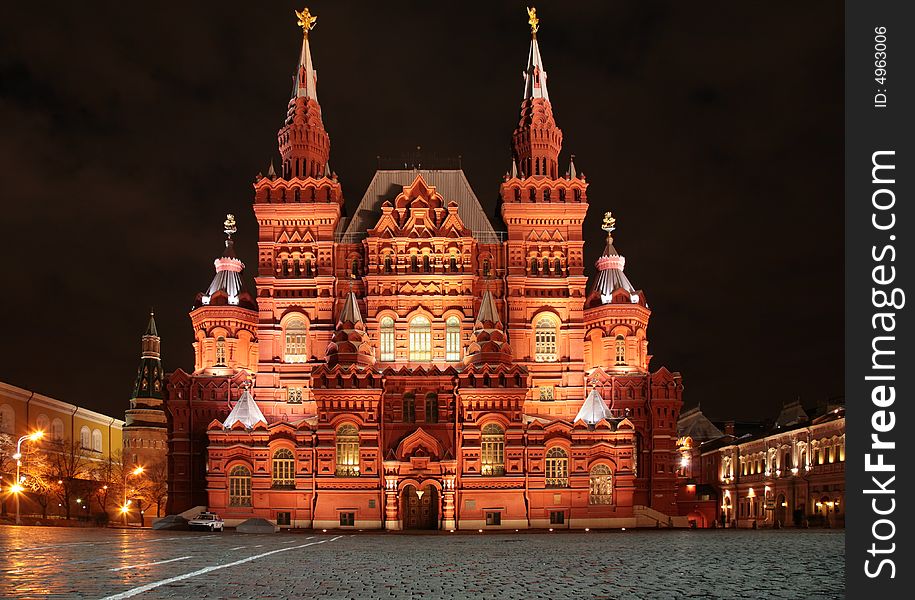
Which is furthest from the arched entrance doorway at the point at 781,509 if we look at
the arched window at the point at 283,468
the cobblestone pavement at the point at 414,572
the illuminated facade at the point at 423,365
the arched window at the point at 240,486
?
the cobblestone pavement at the point at 414,572

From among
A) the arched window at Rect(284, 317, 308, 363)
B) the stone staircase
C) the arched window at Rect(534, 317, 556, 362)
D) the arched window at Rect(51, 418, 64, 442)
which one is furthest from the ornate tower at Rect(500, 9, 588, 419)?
the arched window at Rect(51, 418, 64, 442)

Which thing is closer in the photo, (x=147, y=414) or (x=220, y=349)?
(x=220, y=349)

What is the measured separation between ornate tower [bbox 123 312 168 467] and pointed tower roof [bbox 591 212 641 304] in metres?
68.7

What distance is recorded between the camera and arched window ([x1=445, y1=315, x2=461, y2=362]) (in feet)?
232

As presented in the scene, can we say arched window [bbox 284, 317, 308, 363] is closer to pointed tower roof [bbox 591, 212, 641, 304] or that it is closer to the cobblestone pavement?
pointed tower roof [bbox 591, 212, 641, 304]

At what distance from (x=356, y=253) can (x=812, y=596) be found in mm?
57831

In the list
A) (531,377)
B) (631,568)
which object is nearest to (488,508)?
(531,377)

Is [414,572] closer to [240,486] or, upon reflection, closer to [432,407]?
[432,407]

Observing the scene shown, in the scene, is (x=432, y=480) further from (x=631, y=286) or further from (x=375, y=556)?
(x=375, y=556)

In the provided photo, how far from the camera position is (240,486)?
65812mm

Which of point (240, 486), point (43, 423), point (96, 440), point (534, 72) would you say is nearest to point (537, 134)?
point (534, 72)

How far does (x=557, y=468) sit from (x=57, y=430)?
225ft

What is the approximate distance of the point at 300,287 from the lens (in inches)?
2837

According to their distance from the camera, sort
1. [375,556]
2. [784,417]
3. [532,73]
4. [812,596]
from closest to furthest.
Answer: [812,596] < [375,556] < [532,73] < [784,417]
